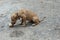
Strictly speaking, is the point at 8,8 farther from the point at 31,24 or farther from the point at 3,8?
the point at 31,24

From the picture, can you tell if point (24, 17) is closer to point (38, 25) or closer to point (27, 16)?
point (27, 16)

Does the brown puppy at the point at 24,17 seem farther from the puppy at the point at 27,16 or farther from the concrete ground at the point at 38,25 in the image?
the concrete ground at the point at 38,25

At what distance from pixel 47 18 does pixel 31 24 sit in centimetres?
44

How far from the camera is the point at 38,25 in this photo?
4.20m

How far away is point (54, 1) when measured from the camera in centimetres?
572

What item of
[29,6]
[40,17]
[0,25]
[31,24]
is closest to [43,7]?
[29,6]

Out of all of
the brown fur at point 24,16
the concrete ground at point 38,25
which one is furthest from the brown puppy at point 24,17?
the concrete ground at point 38,25

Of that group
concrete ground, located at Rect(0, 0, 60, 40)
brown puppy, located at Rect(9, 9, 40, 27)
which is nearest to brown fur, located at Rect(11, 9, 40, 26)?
brown puppy, located at Rect(9, 9, 40, 27)

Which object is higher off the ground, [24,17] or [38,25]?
[24,17]

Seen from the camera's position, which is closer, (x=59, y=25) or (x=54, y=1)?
(x=59, y=25)

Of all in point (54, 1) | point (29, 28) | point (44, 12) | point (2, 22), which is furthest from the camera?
point (54, 1)

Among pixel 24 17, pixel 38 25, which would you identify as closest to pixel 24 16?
pixel 24 17

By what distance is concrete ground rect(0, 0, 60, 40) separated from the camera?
12.4 feet

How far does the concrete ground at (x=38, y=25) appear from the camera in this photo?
378 cm
